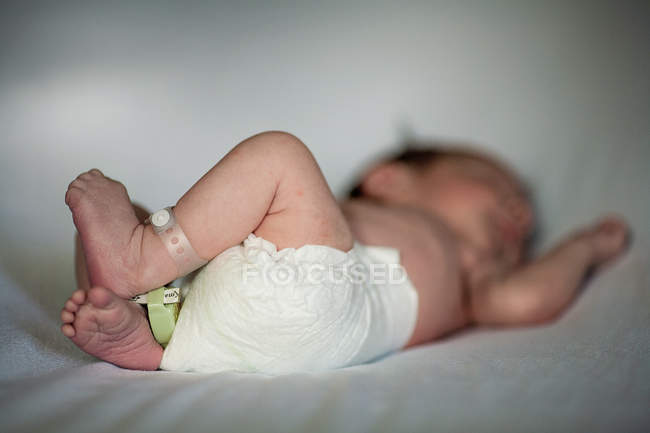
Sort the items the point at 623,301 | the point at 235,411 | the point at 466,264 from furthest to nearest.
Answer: the point at 466,264
the point at 623,301
the point at 235,411

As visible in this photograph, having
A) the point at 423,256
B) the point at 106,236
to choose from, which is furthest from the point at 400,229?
the point at 106,236

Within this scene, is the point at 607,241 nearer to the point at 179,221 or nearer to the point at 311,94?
the point at 311,94

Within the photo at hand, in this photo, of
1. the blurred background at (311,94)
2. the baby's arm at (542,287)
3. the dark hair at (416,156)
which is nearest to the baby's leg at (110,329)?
the blurred background at (311,94)

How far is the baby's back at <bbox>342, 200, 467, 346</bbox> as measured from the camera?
104 centimetres

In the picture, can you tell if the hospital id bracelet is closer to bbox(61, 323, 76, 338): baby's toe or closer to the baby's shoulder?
bbox(61, 323, 76, 338): baby's toe

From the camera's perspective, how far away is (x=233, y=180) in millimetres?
710

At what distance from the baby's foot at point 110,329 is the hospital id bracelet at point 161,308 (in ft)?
0.03

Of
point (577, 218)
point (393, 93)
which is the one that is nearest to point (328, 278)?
point (393, 93)

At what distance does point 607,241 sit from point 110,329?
130cm

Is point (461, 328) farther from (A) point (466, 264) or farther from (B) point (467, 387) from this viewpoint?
(B) point (467, 387)

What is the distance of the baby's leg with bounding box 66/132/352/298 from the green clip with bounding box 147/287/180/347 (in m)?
0.02

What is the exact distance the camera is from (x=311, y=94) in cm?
114

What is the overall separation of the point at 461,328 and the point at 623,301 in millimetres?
350

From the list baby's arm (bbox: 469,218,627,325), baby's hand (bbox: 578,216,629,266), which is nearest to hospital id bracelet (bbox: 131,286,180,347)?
baby's arm (bbox: 469,218,627,325)
